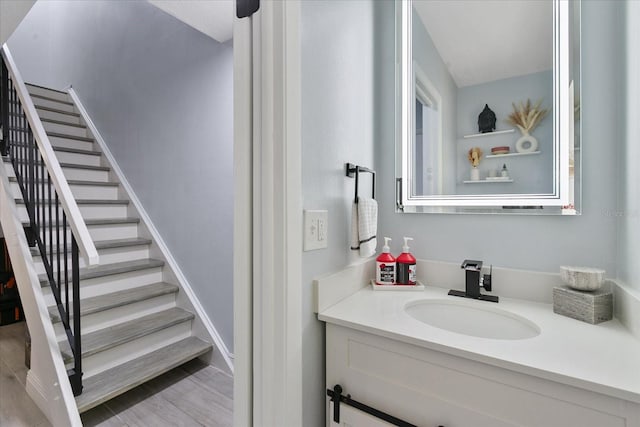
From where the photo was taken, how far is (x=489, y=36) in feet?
3.85

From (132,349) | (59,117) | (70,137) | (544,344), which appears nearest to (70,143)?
(70,137)

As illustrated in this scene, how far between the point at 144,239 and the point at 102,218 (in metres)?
0.43

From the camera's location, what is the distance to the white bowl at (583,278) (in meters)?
0.86

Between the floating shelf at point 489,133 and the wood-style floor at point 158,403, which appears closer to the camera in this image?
the floating shelf at point 489,133

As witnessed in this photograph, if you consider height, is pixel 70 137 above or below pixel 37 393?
above

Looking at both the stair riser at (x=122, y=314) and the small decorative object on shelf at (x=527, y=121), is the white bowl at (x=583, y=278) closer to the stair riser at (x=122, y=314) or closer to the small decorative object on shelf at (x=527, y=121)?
the small decorative object on shelf at (x=527, y=121)

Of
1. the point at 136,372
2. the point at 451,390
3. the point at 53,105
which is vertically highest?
the point at 53,105

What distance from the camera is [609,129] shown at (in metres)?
0.92

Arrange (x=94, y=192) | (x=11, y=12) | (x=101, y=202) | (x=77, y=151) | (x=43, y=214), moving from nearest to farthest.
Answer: (x=11, y=12) < (x=43, y=214) < (x=101, y=202) < (x=94, y=192) < (x=77, y=151)

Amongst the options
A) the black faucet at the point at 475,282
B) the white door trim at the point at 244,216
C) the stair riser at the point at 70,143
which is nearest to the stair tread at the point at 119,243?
the stair riser at the point at 70,143

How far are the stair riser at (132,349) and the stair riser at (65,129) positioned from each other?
2.43m

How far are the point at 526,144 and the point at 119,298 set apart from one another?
8.25 feet

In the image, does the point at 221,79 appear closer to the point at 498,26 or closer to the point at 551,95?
the point at 498,26

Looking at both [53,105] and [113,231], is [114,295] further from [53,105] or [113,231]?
[53,105]
